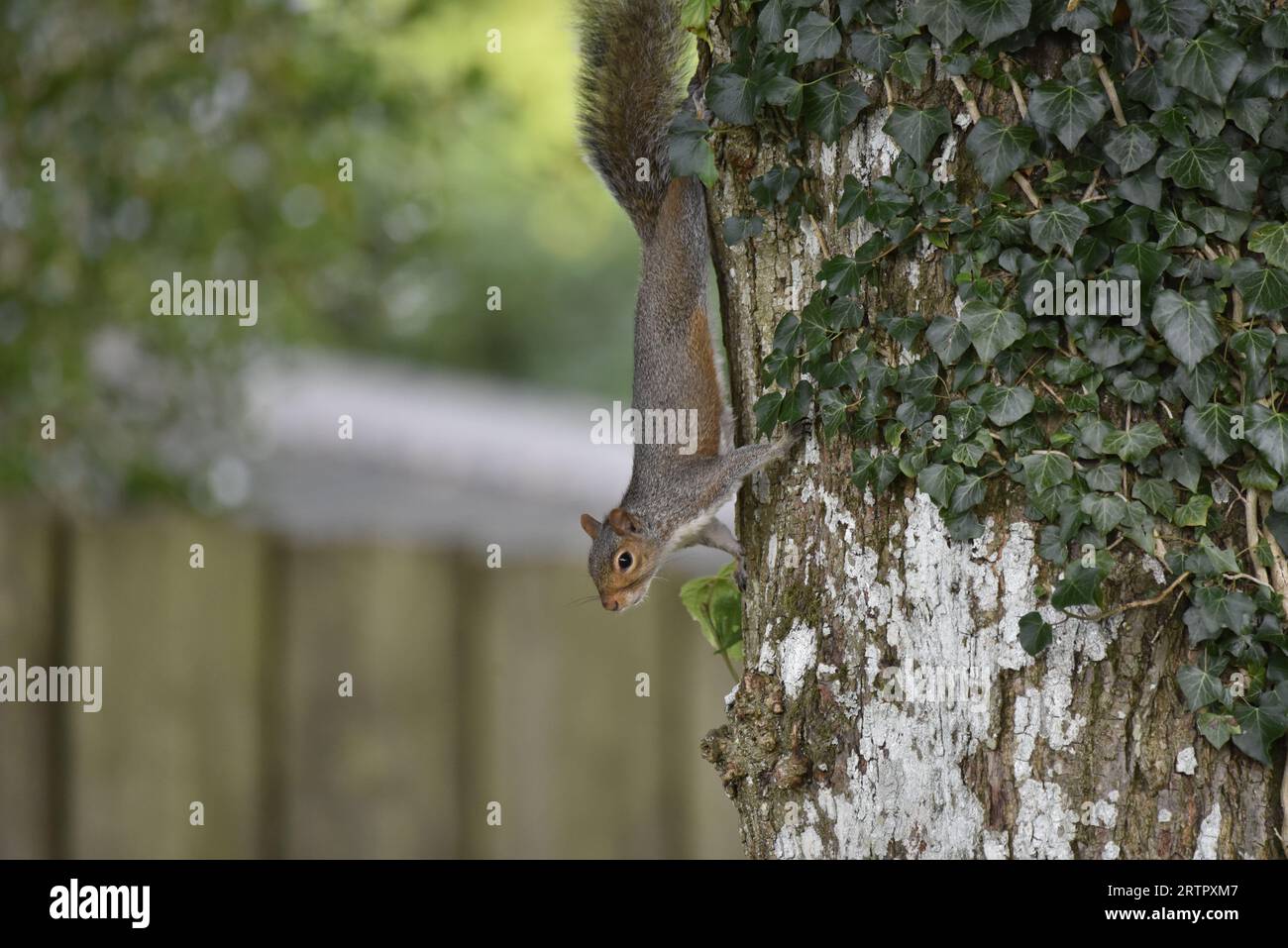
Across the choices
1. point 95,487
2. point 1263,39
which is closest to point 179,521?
point 95,487

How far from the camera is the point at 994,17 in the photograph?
1.43 metres

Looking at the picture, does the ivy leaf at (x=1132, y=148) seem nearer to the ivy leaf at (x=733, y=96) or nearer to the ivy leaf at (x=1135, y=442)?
the ivy leaf at (x=1135, y=442)

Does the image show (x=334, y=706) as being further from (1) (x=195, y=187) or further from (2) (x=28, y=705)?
(1) (x=195, y=187)

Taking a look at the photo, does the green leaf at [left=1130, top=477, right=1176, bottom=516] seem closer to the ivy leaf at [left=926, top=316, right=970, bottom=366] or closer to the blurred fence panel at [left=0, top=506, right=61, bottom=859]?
the ivy leaf at [left=926, top=316, right=970, bottom=366]

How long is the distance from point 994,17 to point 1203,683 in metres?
0.73

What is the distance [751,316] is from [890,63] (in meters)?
0.37

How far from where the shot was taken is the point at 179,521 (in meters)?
3.41

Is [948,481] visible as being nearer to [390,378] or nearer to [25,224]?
[25,224]

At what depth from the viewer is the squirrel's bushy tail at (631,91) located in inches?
79.2

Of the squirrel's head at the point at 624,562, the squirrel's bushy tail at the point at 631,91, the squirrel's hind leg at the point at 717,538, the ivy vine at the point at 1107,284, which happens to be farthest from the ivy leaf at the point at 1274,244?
the squirrel's head at the point at 624,562

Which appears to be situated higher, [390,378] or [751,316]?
[390,378]

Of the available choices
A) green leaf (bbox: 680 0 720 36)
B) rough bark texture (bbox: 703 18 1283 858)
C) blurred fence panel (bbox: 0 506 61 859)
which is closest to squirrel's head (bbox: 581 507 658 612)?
rough bark texture (bbox: 703 18 1283 858)

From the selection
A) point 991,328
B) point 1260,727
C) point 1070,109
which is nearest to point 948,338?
point 991,328

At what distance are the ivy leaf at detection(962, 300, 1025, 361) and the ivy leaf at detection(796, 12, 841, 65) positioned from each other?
1.08ft
